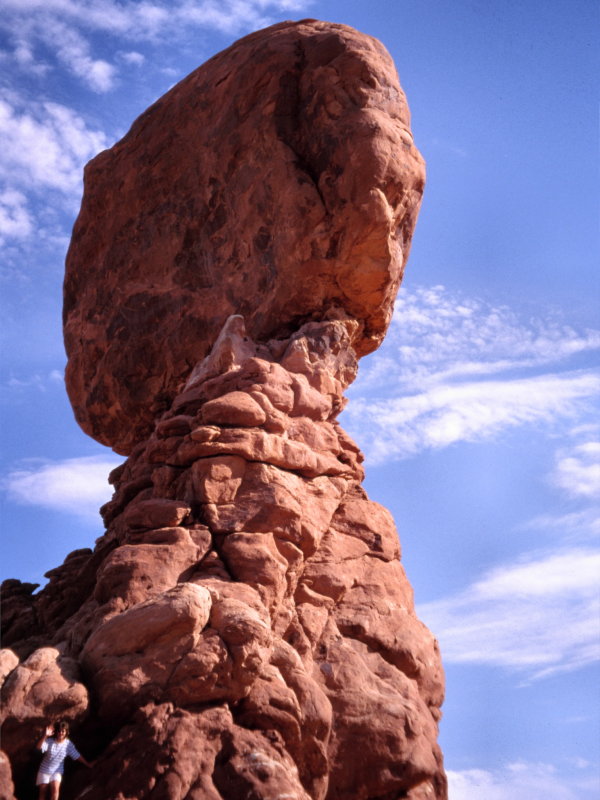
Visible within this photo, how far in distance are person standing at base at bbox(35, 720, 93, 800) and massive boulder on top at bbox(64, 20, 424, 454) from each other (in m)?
6.28

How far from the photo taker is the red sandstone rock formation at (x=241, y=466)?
812 cm

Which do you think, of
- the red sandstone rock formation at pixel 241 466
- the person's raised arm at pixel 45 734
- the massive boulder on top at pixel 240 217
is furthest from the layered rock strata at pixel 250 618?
the massive boulder on top at pixel 240 217

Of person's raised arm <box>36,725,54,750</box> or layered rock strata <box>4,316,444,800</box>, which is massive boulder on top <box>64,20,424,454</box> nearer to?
layered rock strata <box>4,316,444,800</box>

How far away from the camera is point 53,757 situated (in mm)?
7566

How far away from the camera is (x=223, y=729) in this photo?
8.05 metres

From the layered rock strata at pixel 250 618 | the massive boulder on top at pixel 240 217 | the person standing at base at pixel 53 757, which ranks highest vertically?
the massive boulder on top at pixel 240 217

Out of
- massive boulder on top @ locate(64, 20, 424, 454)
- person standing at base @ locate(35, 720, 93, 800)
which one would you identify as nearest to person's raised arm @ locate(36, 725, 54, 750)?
person standing at base @ locate(35, 720, 93, 800)

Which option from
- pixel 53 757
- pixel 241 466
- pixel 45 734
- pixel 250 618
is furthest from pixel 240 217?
pixel 53 757

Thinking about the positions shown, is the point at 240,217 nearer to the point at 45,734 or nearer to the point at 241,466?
the point at 241,466

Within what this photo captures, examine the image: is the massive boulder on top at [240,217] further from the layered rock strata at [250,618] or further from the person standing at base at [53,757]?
the person standing at base at [53,757]

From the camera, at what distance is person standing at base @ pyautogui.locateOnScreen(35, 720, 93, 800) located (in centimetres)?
753

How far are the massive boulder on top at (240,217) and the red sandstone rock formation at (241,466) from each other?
33 millimetres

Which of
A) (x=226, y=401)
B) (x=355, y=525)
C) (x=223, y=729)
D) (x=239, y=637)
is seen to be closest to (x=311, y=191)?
(x=226, y=401)

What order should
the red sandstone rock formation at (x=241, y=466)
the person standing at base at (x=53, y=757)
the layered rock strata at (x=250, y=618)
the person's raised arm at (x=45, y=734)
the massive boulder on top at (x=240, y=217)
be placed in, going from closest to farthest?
the person standing at base at (x=53, y=757), the person's raised arm at (x=45, y=734), the layered rock strata at (x=250, y=618), the red sandstone rock formation at (x=241, y=466), the massive boulder on top at (x=240, y=217)
